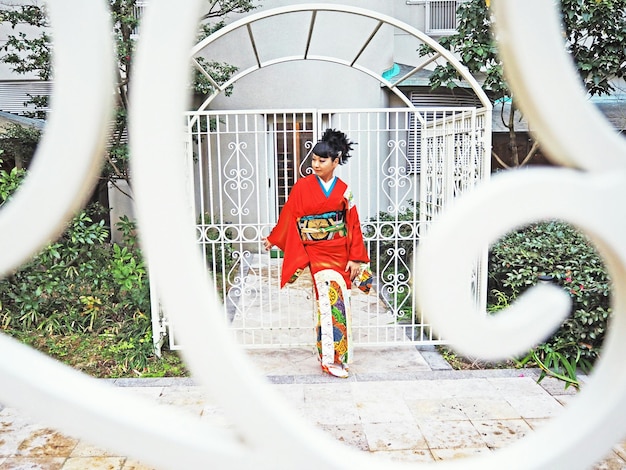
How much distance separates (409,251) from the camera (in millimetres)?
6820

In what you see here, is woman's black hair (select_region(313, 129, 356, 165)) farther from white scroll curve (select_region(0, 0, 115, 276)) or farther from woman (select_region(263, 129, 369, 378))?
white scroll curve (select_region(0, 0, 115, 276))

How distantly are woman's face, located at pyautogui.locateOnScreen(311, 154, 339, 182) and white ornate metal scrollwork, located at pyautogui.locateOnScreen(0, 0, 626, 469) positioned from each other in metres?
3.10

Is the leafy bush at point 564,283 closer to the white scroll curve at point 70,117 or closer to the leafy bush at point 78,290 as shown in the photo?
the leafy bush at point 78,290

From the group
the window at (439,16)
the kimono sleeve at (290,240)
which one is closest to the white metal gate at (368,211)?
the kimono sleeve at (290,240)

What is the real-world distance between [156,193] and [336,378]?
340 centimetres

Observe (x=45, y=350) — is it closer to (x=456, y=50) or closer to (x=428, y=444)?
(x=428, y=444)

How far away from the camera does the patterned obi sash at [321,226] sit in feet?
12.8

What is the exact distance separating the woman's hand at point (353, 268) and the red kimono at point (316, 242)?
26mm

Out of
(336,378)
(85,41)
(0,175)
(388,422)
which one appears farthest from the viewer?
(0,175)

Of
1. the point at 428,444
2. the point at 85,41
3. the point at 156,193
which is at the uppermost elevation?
the point at 85,41

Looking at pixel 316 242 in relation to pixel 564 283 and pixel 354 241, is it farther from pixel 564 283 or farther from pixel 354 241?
pixel 564 283

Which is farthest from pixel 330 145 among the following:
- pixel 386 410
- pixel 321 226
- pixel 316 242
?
pixel 386 410

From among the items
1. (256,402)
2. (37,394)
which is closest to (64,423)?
(37,394)

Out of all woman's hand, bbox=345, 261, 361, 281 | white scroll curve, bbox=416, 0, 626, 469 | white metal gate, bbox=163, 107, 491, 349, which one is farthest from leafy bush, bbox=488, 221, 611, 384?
white scroll curve, bbox=416, 0, 626, 469
